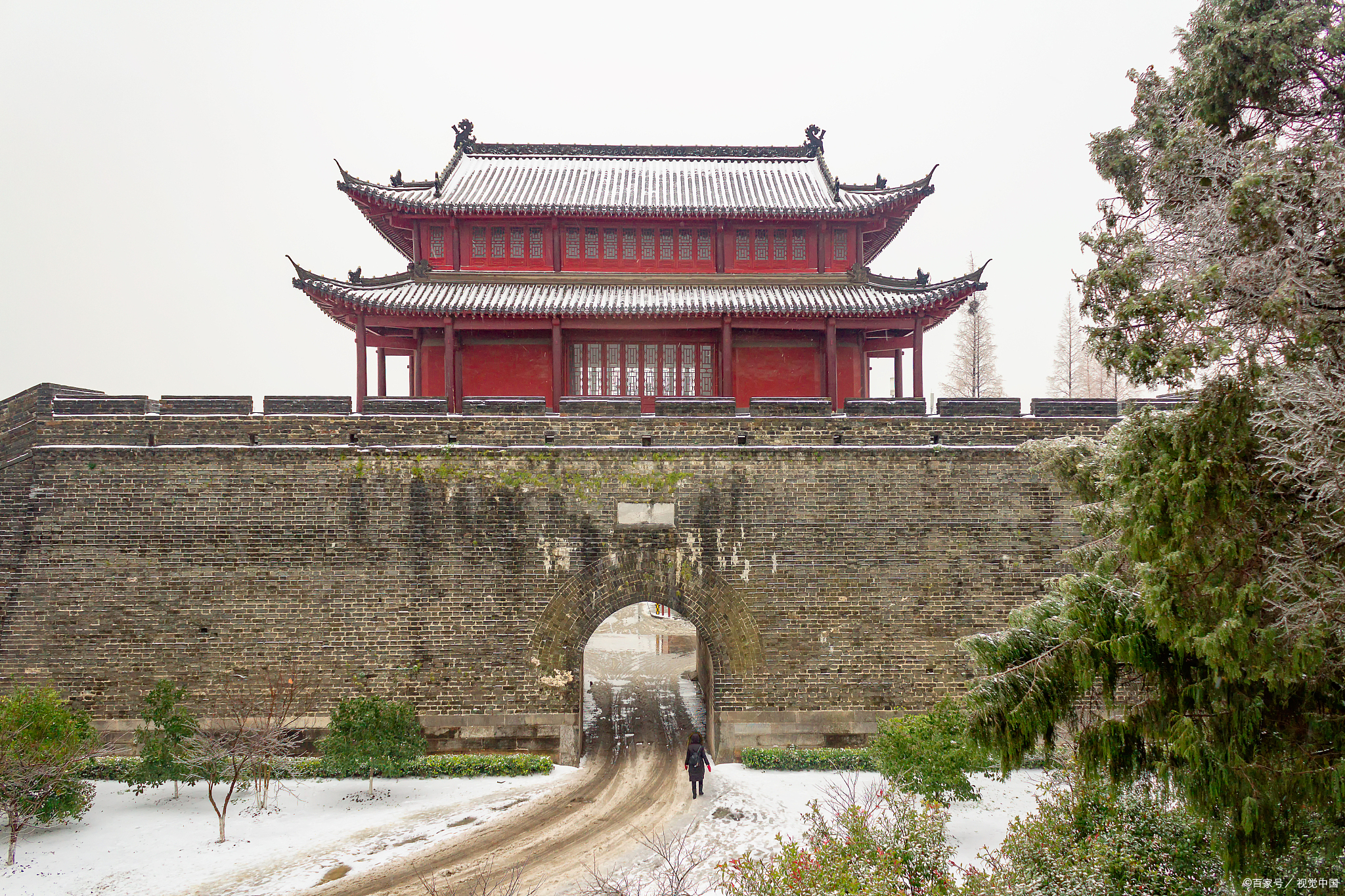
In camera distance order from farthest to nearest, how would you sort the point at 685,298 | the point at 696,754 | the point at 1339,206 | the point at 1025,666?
the point at 685,298 < the point at 696,754 < the point at 1025,666 < the point at 1339,206

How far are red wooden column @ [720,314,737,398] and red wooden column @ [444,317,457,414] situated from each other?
5.75 metres

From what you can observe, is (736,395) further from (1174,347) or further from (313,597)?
(1174,347)

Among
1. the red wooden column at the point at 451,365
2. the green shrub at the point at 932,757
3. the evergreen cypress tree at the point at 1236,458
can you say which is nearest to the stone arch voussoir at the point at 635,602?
the green shrub at the point at 932,757

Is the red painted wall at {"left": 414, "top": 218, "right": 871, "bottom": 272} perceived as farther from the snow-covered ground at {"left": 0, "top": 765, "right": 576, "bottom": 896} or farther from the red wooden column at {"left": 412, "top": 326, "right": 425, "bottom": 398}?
the snow-covered ground at {"left": 0, "top": 765, "right": 576, "bottom": 896}

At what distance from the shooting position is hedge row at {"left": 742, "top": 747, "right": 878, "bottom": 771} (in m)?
10.9

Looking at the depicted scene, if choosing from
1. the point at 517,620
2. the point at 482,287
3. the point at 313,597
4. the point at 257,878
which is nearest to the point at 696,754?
the point at 517,620

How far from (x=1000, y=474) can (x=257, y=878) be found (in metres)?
12.8

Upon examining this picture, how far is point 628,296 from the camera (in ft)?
46.4

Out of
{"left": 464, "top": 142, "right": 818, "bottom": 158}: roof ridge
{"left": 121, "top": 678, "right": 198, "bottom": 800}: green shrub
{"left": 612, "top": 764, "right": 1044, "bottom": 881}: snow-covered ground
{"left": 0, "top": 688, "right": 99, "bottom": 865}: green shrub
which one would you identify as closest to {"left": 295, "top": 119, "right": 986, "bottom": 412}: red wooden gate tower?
{"left": 464, "top": 142, "right": 818, "bottom": 158}: roof ridge

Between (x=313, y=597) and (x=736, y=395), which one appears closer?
(x=313, y=597)

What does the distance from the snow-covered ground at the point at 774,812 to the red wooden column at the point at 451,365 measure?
8.97 metres

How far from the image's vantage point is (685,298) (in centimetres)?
1400

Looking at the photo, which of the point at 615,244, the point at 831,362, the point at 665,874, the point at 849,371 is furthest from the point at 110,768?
the point at 849,371

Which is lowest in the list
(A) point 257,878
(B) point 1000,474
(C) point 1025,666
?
(A) point 257,878
